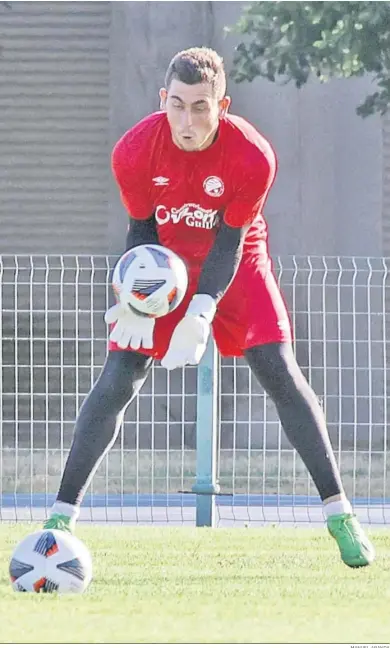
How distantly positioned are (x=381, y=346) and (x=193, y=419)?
1.48 metres

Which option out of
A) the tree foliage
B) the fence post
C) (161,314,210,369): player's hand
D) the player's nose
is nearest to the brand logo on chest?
the player's nose

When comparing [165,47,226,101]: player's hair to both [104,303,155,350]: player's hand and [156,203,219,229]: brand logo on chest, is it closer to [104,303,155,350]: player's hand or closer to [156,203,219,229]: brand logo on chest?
[156,203,219,229]: brand logo on chest

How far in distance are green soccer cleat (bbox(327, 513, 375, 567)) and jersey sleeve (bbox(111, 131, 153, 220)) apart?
4.55 feet

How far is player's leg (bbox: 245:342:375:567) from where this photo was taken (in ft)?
20.4

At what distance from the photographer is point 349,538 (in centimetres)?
615

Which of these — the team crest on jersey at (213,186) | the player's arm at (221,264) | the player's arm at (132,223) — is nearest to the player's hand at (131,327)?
the player's arm at (132,223)

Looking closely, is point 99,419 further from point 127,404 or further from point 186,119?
point 186,119

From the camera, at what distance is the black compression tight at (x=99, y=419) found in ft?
19.8

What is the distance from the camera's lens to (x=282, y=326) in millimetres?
6266

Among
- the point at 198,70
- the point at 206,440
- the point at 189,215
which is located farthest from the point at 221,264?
the point at 206,440

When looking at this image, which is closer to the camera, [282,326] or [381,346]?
[282,326]

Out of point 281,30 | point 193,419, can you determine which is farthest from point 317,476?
point 281,30

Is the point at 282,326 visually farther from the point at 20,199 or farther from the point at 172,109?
the point at 20,199

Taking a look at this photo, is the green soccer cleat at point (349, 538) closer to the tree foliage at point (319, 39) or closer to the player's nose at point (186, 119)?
the player's nose at point (186, 119)
